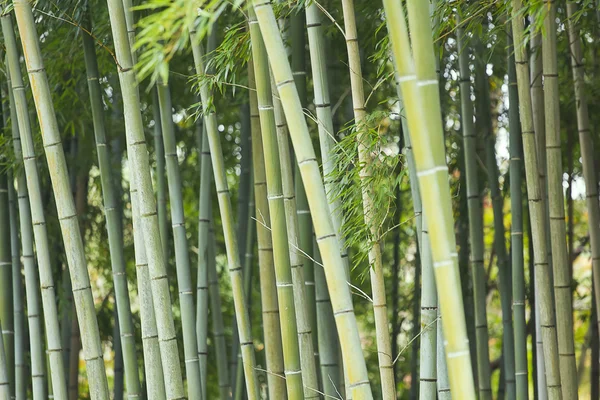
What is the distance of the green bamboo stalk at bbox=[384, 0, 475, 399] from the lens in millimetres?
1396

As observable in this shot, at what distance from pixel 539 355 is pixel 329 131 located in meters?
1.35

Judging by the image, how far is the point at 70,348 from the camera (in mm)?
4449

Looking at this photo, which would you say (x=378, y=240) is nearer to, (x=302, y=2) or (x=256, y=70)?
(x=256, y=70)

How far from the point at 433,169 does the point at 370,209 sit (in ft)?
2.42

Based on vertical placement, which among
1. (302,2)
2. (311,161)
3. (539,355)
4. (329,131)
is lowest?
(539,355)

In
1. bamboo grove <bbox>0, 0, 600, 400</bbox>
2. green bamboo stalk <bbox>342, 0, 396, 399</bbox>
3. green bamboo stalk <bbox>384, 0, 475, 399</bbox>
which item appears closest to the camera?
green bamboo stalk <bbox>384, 0, 475, 399</bbox>

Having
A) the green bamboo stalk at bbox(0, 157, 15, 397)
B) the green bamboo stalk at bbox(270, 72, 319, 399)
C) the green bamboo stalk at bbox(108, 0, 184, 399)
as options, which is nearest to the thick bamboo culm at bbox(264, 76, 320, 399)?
the green bamboo stalk at bbox(270, 72, 319, 399)

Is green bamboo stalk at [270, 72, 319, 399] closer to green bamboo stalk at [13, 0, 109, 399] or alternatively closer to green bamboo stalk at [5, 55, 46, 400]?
green bamboo stalk at [13, 0, 109, 399]

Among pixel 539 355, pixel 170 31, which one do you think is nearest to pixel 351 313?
pixel 170 31

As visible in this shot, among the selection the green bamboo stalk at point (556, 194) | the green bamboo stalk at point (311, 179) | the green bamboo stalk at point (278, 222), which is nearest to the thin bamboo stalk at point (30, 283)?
the green bamboo stalk at point (278, 222)

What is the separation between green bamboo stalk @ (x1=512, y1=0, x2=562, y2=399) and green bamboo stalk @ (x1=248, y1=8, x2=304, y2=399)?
0.82m

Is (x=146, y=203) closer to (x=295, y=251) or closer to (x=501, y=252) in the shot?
(x=295, y=251)

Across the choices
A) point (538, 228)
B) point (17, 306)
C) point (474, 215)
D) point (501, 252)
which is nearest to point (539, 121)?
point (474, 215)

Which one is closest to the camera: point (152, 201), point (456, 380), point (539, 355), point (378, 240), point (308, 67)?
point (456, 380)
